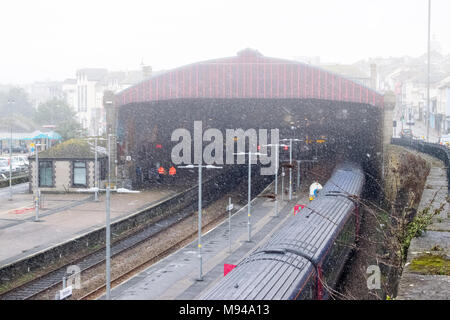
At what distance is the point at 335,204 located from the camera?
1577 centimetres

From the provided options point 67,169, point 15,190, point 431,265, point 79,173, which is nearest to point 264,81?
point 79,173

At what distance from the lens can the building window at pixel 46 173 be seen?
3800 cm

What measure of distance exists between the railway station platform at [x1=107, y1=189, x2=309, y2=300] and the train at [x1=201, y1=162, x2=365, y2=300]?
5167 mm

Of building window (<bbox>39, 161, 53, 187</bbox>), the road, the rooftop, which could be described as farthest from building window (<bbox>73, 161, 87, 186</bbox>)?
the road

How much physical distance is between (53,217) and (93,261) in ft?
23.4

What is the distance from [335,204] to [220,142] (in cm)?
3707

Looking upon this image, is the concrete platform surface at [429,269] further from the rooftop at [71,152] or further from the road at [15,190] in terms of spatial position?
the road at [15,190]

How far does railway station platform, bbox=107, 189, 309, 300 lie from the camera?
18.1 metres

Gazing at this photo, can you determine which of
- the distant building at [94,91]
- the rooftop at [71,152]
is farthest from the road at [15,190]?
the distant building at [94,91]

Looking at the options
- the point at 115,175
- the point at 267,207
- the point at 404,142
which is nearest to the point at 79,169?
the point at 115,175

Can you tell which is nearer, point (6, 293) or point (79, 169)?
point (6, 293)

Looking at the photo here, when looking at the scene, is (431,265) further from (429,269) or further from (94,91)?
(94,91)

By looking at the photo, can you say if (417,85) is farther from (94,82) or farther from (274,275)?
(274,275)
